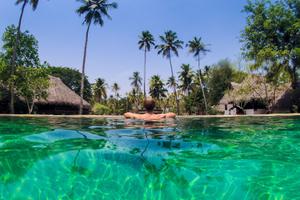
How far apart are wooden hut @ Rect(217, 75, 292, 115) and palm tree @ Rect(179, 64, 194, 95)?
2256 cm

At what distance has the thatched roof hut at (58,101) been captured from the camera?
3674 centimetres

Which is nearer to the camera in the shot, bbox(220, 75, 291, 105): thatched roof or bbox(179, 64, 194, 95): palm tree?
bbox(220, 75, 291, 105): thatched roof

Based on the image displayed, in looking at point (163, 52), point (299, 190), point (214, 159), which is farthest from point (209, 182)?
point (163, 52)

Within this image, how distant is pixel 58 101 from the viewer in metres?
37.6

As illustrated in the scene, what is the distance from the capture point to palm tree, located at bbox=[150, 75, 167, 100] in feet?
220

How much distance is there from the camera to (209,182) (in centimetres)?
430

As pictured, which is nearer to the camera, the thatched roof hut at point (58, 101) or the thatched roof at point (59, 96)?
the thatched roof hut at point (58, 101)

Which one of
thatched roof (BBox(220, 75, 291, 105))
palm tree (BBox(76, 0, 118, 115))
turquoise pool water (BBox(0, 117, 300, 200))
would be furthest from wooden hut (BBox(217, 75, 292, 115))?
turquoise pool water (BBox(0, 117, 300, 200))

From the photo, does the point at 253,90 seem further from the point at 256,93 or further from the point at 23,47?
the point at 23,47

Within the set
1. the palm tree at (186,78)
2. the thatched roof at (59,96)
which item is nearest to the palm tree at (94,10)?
the thatched roof at (59,96)

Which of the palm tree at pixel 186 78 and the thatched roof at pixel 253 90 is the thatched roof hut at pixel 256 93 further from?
the palm tree at pixel 186 78

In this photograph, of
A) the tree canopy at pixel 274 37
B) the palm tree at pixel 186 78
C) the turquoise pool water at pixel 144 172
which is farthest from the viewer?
the palm tree at pixel 186 78

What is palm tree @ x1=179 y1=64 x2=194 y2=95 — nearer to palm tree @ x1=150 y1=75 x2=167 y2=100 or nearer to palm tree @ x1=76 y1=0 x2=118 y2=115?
palm tree @ x1=150 y1=75 x2=167 y2=100

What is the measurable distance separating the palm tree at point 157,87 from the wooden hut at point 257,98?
27.6m
